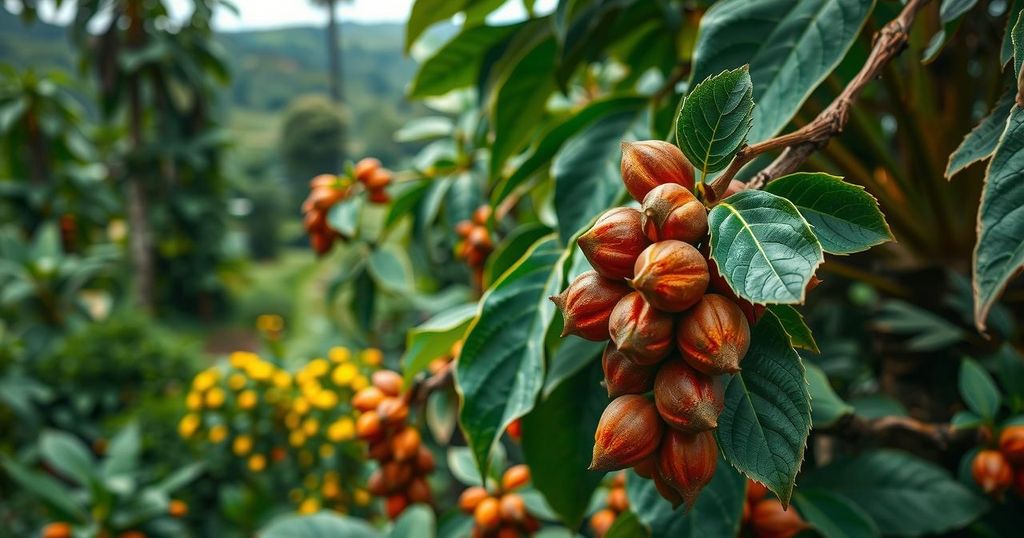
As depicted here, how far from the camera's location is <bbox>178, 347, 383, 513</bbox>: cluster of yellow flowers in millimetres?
1836

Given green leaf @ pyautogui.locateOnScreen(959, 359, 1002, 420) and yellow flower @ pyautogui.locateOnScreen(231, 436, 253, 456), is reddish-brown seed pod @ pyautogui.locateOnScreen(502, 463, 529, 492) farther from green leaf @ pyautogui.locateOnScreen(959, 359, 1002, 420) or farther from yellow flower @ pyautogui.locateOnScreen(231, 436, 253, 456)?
yellow flower @ pyautogui.locateOnScreen(231, 436, 253, 456)

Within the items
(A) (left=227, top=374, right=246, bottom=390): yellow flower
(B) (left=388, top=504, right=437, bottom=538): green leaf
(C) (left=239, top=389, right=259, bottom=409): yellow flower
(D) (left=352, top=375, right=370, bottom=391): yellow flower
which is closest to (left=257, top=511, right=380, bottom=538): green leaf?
(B) (left=388, top=504, right=437, bottom=538): green leaf

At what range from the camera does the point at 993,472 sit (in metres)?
0.46

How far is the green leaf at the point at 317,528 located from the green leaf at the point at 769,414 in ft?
1.86

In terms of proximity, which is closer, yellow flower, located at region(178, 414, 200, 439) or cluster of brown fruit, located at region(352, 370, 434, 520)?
cluster of brown fruit, located at region(352, 370, 434, 520)

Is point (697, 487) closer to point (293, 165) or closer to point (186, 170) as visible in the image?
point (186, 170)

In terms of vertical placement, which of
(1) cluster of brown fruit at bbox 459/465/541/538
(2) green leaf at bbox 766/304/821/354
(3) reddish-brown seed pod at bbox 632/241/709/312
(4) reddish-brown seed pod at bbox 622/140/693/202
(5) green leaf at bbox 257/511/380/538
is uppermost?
(4) reddish-brown seed pod at bbox 622/140/693/202

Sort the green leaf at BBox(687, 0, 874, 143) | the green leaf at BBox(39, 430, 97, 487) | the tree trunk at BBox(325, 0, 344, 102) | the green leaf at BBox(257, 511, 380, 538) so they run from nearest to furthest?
the green leaf at BBox(687, 0, 874, 143) < the green leaf at BBox(257, 511, 380, 538) < the green leaf at BBox(39, 430, 97, 487) < the tree trunk at BBox(325, 0, 344, 102)

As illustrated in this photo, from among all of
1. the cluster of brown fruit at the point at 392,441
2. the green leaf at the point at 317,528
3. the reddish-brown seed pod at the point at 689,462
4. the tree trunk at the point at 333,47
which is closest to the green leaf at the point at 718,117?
the reddish-brown seed pod at the point at 689,462

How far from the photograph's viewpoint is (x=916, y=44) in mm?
555

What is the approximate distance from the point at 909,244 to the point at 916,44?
0.22 m

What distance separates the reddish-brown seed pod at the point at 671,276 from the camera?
0.70 ft

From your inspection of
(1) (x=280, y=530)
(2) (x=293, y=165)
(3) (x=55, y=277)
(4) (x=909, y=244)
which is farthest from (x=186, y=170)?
(2) (x=293, y=165)

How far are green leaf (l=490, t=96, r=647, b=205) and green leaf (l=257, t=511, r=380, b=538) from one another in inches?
16.6
